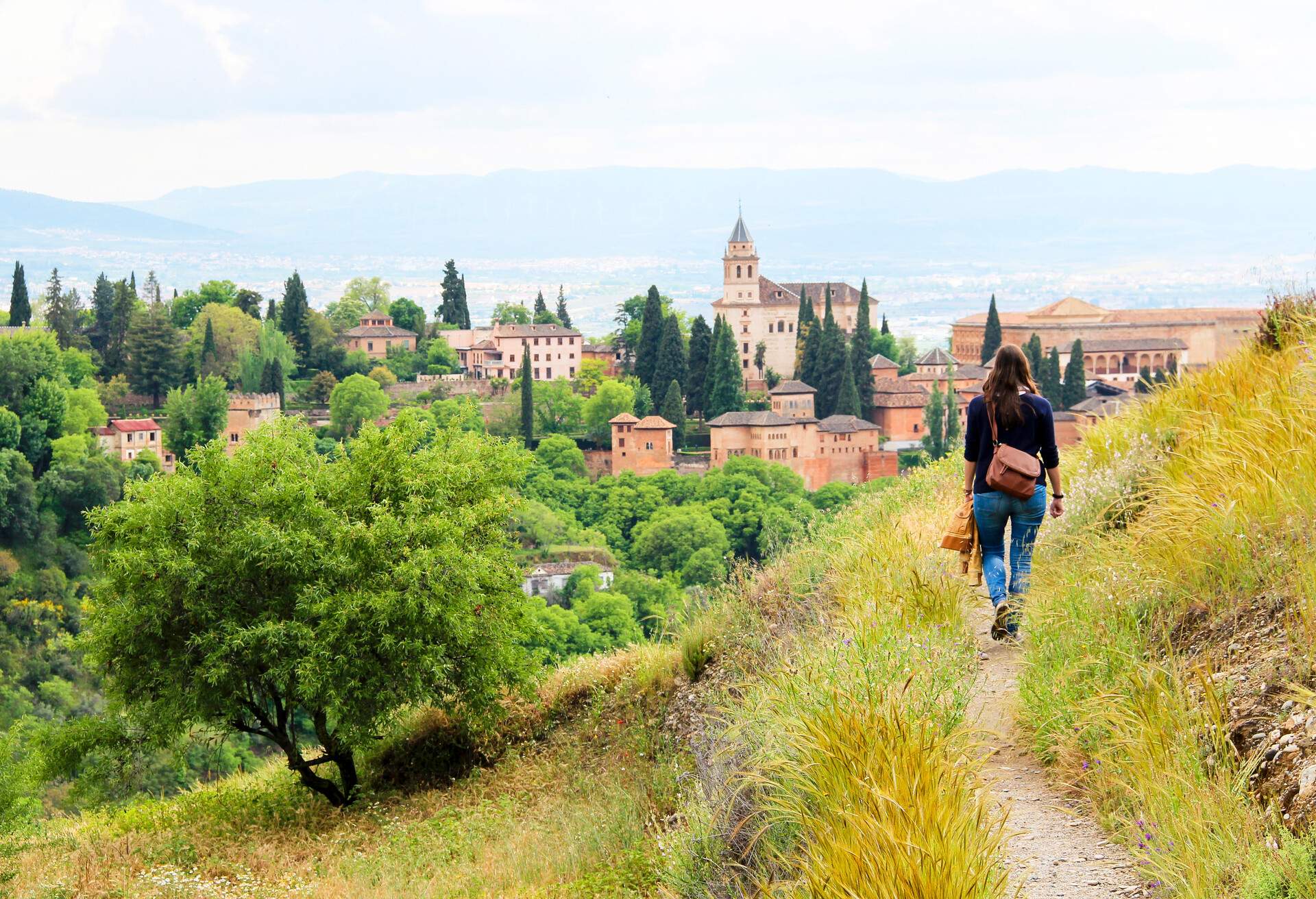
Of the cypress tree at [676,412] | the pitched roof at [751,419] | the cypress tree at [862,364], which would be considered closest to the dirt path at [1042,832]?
the pitched roof at [751,419]

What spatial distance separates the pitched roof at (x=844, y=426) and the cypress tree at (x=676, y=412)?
583 cm

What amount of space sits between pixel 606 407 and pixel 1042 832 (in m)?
58.2

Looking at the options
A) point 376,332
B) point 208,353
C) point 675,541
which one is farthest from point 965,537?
point 376,332

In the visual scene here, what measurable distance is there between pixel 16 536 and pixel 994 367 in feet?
150

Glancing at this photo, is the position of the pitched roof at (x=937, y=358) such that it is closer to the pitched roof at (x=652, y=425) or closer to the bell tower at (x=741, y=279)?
the bell tower at (x=741, y=279)

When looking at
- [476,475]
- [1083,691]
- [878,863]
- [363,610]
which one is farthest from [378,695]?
[878,863]

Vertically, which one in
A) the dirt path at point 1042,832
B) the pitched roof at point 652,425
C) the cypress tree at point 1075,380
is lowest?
the pitched roof at point 652,425

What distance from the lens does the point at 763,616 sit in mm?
5590

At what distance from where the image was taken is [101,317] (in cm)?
6725

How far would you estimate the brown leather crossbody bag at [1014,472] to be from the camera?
14.7 feet

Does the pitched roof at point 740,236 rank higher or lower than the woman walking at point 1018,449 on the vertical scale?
higher

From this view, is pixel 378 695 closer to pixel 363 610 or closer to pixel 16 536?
pixel 363 610

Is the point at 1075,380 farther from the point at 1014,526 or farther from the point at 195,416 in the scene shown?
the point at 1014,526

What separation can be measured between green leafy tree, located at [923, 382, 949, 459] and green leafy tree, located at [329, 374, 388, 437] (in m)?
22.8
